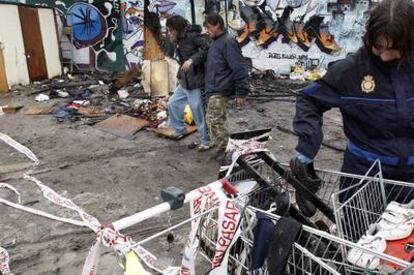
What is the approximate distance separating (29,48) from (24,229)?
9.00 metres

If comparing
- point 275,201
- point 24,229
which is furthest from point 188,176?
point 275,201

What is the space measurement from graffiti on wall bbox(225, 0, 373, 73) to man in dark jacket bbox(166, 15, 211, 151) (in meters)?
7.47

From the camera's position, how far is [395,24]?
7.10ft

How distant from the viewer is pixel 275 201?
2.45 m

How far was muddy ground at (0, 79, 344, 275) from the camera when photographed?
4.02 meters

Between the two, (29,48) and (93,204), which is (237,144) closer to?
(93,204)

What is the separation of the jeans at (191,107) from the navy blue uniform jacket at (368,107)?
12.7 feet

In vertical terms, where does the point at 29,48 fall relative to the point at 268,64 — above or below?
above

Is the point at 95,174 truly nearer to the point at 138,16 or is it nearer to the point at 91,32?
the point at 138,16

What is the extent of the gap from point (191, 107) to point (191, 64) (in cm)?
69

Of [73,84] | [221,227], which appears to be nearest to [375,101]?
[221,227]

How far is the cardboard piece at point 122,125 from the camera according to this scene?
7656 mm

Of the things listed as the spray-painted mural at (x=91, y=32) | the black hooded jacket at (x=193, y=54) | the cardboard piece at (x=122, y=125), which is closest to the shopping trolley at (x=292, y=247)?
the black hooded jacket at (x=193, y=54)

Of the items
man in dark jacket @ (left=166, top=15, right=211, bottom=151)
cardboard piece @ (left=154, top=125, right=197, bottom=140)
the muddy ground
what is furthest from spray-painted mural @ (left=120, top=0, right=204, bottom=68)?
man in dark jacket @ (left=166, top=15, right=211, bottom=151)
